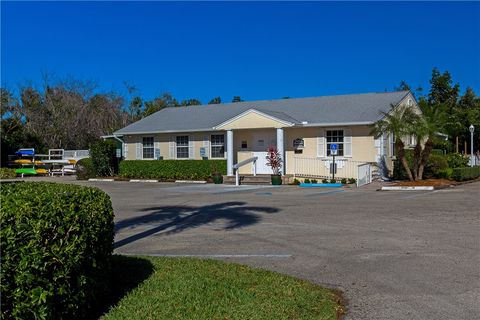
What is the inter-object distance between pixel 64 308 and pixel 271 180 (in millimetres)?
20463

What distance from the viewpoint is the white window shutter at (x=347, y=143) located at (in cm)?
2444

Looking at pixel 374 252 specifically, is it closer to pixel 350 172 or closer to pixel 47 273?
pixel 47 273

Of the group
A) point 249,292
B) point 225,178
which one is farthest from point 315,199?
point 249,292

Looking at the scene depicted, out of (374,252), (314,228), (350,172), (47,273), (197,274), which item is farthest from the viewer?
(350,172)

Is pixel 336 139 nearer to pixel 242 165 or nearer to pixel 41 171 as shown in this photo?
pixel 242 165

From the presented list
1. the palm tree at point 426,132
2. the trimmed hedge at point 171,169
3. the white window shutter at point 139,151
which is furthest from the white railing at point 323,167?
the white window shutter at point 139,151

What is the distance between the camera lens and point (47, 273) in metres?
4.13

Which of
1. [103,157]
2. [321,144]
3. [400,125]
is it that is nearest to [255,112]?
[321,144]

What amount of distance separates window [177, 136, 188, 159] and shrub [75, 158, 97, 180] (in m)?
5.66

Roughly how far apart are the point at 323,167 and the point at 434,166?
524 centimetres

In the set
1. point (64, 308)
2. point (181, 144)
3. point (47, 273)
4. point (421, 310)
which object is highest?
point (181, 144)

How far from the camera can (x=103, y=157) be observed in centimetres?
3077

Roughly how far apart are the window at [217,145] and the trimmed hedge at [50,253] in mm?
22987

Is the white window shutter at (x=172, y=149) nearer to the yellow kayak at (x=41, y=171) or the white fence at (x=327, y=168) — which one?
the white fence at (x=327, y=168)
